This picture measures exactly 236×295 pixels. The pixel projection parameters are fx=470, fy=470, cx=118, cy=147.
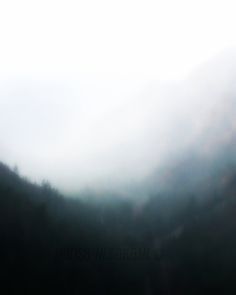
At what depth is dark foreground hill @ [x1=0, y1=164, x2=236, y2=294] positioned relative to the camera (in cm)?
4841

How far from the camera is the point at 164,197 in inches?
3361

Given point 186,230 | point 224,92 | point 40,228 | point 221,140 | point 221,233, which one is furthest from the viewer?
point 224,92

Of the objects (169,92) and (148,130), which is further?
(169,92)

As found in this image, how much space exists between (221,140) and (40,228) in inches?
1939

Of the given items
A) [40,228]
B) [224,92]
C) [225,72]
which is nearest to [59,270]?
[40,228]

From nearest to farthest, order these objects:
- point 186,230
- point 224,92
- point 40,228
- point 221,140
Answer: point 40,228 → point 186,230 → point 221,140 → point 224,92

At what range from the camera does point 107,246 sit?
5859 centimetres

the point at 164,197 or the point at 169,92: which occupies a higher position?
the point at 169,92

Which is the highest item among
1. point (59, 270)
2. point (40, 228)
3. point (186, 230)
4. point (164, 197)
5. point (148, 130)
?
point (148, 130)

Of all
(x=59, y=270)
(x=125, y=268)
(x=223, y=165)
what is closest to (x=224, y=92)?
(x=223, y=165)

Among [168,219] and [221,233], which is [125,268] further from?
[168,219]

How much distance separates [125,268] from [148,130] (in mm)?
61752

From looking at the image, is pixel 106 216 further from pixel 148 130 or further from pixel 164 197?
pixel 148 130

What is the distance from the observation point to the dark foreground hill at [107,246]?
4841 centimetres
